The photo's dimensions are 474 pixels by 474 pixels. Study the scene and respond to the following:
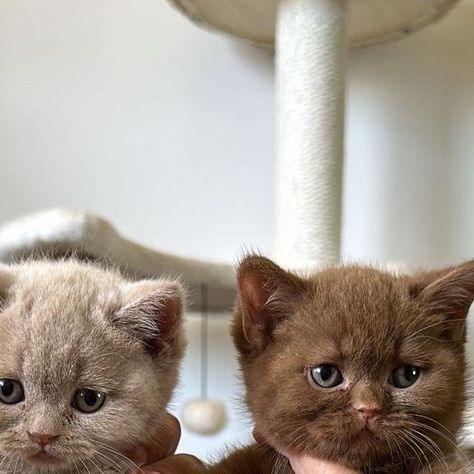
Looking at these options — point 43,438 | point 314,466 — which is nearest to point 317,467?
point 314,466

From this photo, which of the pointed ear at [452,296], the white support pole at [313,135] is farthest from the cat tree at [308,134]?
the pointed ear at [452,296]

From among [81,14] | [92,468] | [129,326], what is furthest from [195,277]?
[81,14]

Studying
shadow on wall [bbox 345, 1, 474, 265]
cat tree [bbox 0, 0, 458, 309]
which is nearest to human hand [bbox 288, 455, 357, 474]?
cat tree [bbox 0, 0, 458, 309]

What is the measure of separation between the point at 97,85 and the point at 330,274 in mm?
1309

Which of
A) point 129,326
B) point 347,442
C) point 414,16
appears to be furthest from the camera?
point 414,16

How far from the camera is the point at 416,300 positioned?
0.95m

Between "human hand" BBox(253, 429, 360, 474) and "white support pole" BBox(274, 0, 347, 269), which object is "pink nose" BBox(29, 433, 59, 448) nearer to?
"human hand" BBox(253, 429, 360, 474)

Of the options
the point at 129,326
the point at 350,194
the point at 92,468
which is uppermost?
the point at 350,194

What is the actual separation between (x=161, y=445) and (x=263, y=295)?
10.9 inches

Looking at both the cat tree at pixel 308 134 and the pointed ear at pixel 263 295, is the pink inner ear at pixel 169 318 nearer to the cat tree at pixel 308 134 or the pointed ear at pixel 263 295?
the pointed ear at pixel 263 295

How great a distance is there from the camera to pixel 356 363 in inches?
35.0

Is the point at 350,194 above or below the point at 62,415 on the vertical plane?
above

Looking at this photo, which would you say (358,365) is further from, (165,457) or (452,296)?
(165,457)

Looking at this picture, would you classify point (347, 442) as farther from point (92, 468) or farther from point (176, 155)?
point (176, 155)
